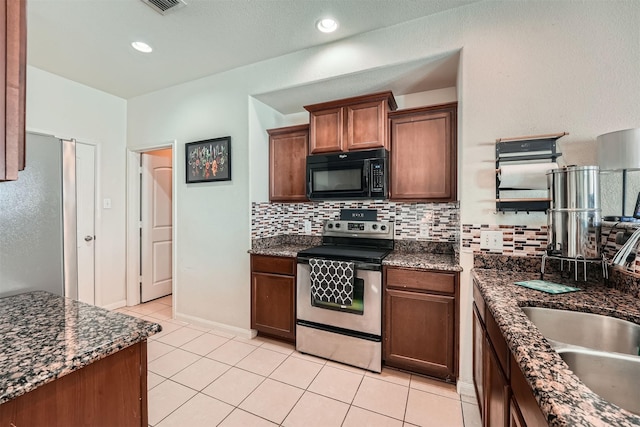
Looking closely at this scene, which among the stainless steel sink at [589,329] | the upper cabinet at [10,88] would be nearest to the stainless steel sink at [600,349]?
the stainless steel sink at [589,329]

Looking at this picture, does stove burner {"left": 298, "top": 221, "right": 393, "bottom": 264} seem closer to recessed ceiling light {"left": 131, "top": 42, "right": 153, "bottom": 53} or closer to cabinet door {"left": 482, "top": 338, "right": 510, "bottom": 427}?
cabinet door {"left": 482, "top": 338, "right": 510, "bottom": 427}

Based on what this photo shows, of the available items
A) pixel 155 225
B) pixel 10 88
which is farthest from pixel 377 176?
pixel 155 225

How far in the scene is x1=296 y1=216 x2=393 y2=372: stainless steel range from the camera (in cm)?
217

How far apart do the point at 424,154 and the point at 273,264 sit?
1.64m

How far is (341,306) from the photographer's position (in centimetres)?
224

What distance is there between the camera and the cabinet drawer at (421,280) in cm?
196

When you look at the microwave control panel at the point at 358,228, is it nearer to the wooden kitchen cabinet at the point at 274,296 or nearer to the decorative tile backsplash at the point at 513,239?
the wooden kitchen cabinet at the point at 274,296

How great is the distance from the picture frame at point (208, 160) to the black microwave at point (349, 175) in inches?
34.5

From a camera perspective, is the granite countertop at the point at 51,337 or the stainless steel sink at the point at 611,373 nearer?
the granite countertop at the point at 51,337

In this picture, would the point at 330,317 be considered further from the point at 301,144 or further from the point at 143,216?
the point at 143,216

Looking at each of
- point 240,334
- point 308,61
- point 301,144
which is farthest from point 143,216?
point 308,61

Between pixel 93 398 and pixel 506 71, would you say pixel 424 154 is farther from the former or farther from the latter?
pixel 93 398

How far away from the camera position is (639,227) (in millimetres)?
1235

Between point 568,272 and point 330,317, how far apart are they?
1617 millimetres
